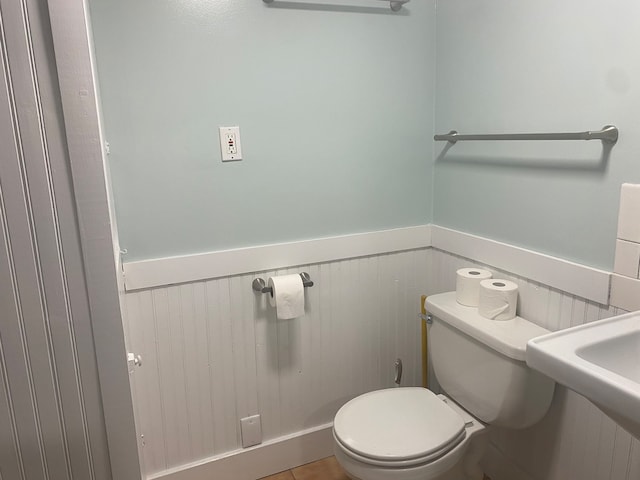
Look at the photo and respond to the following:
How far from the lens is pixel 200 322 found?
169 cm

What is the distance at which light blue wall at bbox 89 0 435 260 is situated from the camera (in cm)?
148

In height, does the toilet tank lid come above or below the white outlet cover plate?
above

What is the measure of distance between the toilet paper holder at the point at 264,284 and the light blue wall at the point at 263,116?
0.47ft

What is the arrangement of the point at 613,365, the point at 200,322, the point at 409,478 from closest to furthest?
1. the point at 613,365
2. the point at 409,478
3. the point at 200,322

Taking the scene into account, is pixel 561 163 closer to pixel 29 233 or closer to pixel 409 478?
pixel 409 478

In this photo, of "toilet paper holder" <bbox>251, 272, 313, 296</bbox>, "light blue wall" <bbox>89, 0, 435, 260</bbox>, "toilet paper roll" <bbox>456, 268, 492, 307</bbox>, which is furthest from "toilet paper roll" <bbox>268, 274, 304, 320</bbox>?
"toilet paper roll" <bbox>456, 268, 492, 307</bbox>

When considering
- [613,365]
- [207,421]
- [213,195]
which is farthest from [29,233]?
[613,365]

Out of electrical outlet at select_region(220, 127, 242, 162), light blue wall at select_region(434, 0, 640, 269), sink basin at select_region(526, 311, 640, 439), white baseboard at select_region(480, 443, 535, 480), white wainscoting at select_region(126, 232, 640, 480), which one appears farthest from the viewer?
white baseboard at select_region(480, 443, 535, 480)

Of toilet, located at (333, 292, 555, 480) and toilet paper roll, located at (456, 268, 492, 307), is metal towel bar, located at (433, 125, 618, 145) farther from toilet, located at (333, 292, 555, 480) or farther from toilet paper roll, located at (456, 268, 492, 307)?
toilet, located at (333, 292, 555, 480)

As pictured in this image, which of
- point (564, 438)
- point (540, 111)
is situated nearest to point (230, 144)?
point (540, 111)

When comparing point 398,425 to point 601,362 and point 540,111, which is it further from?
point 540,111

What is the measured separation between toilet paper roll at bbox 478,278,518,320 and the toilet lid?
1.18 ft

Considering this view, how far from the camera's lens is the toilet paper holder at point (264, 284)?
1.71 m

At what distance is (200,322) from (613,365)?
4.14 feet
